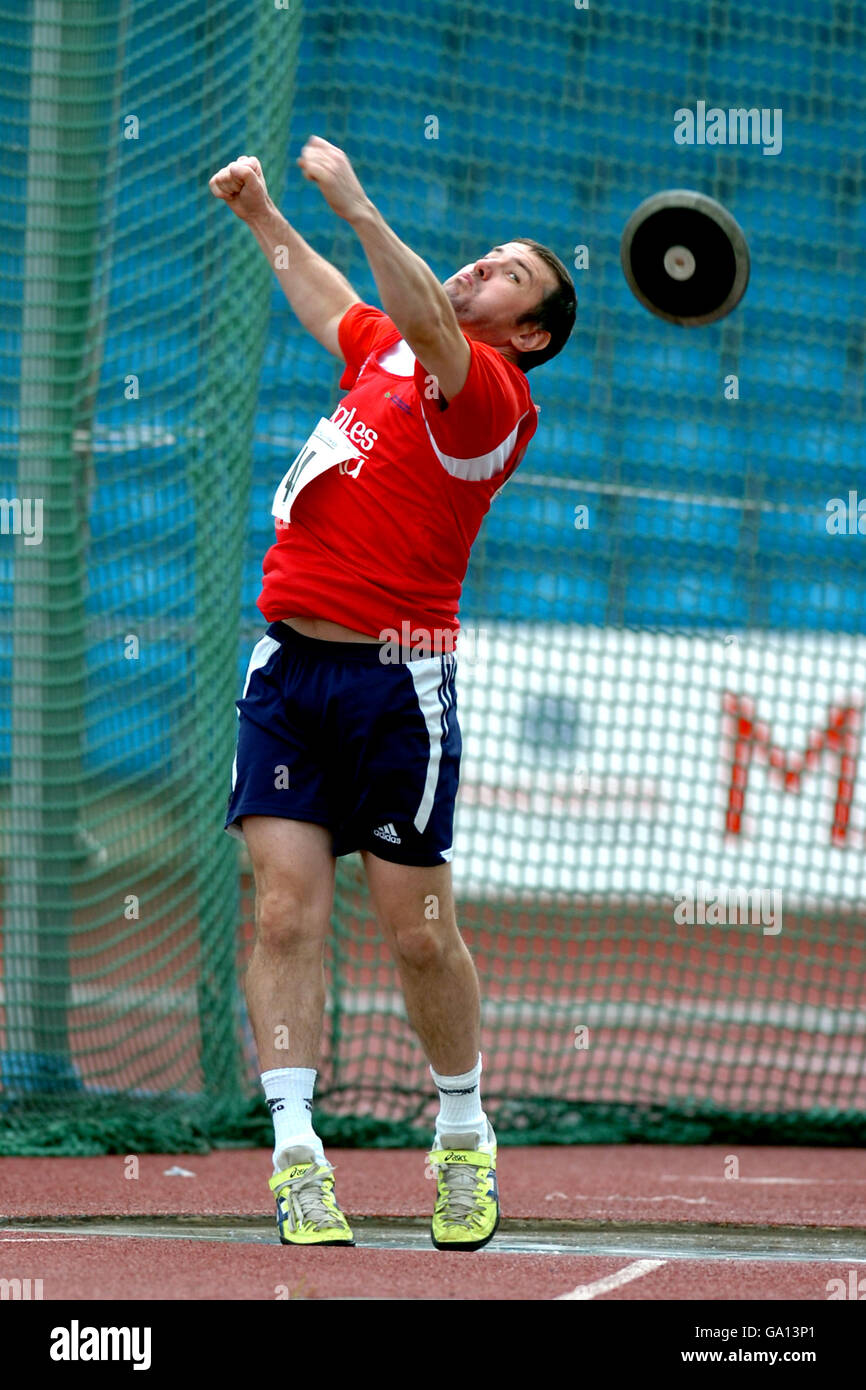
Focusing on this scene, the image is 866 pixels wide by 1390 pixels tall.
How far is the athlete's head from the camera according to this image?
4137 mm

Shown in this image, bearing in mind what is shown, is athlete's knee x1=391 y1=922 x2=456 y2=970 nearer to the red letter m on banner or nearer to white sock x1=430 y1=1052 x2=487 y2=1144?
white sock x1=430 y1=1052 x2=487 y2=1144

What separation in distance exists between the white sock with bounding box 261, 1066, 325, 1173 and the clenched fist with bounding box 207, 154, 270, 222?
6.45 ft

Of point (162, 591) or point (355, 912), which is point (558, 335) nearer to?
point (162, 591)

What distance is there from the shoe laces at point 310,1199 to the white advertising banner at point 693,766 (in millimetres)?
4472

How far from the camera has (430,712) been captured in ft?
13.0

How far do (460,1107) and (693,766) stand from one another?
5.26m

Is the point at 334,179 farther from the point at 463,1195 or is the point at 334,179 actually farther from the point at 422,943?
the point at 463,1195

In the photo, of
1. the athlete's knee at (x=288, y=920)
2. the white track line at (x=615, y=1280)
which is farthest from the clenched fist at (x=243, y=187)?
the white track line at (x=615, y=1280)

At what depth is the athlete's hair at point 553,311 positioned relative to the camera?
414cm

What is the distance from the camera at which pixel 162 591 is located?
6680 mm

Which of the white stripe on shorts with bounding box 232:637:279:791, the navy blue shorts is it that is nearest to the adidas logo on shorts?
the navy blue shorts

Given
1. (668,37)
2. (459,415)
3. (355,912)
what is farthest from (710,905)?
(668,37)
